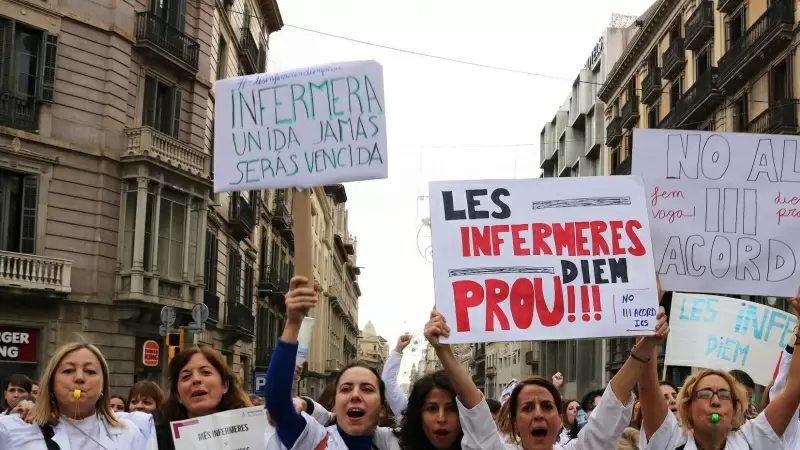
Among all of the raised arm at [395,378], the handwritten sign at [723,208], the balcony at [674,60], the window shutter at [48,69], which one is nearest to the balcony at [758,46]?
the balcony at [674,60]

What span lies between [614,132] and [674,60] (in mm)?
11800

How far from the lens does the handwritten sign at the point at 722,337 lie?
718 cm

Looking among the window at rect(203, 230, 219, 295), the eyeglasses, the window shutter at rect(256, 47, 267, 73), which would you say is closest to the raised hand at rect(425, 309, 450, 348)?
the eyeglasses

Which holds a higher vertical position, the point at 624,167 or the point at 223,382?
the point at 624,167

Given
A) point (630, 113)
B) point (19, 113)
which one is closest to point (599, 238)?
point (19, 113)

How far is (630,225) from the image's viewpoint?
5316 mm

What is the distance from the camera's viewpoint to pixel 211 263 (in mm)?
29891

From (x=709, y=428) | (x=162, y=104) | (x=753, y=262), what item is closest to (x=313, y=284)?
(x=709, y=428)

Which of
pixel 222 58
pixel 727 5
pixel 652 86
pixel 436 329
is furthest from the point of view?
pixel 652 86

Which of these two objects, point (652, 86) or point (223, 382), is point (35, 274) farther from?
point (652, 86)

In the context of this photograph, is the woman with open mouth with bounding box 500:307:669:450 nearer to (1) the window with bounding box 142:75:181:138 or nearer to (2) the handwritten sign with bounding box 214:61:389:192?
(2) the handwritten sign with bounding box 214:61:389:192

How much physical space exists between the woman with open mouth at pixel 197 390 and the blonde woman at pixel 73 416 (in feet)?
0.67

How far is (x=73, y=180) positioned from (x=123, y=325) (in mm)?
3626

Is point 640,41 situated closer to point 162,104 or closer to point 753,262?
point 162,104
